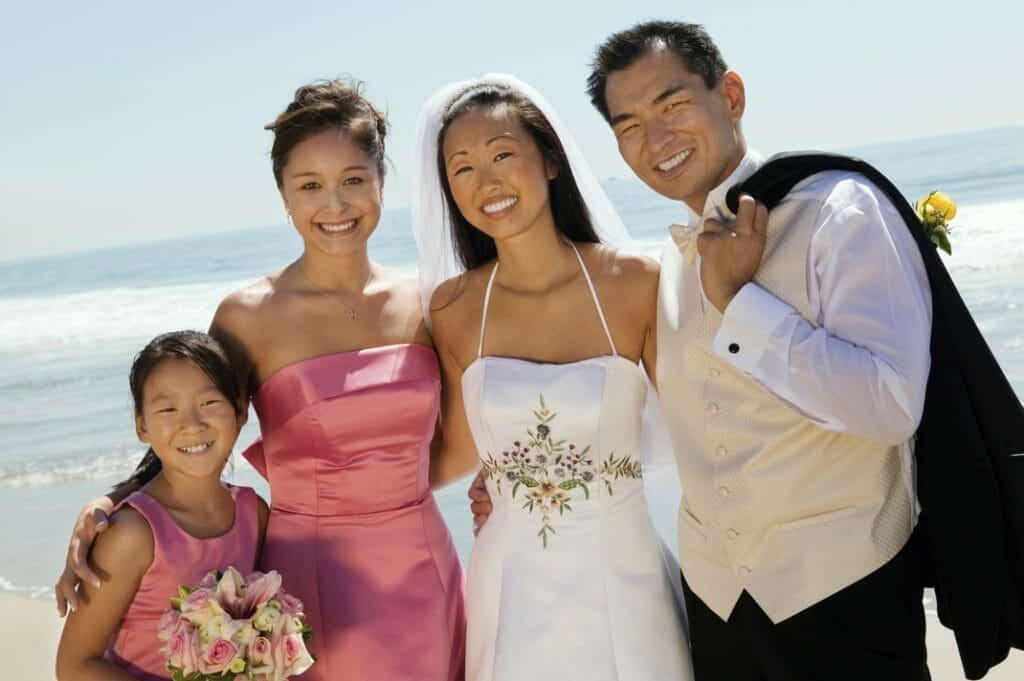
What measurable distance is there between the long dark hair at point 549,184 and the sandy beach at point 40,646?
117 inches

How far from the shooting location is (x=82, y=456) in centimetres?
1120

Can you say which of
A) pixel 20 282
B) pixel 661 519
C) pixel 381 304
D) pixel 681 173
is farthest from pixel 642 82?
pixel 20 282

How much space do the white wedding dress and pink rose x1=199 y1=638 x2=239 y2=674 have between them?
95cm

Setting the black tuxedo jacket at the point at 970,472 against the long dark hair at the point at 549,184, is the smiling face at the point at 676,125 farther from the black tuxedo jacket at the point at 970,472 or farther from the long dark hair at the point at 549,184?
the long dark hair at the point at 549,184

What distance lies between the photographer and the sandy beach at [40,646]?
5.46 meters

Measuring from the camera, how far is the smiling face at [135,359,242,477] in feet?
12.0

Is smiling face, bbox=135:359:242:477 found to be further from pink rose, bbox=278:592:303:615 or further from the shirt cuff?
the shirt cuff

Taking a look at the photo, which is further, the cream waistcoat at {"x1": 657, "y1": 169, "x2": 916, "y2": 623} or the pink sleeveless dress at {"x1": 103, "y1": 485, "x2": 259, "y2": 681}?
the pink sleeveless dress at {"x1": 103, "y1": 485, "x2": 259, "y2": 681}

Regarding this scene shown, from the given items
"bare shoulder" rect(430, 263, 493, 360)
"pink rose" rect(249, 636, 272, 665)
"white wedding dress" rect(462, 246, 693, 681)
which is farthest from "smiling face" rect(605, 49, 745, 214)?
"pink rose" rect(249, 636, 272, 665)

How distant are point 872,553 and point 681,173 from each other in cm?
117

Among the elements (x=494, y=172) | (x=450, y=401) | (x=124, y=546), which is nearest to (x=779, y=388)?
(x=494, y=172)

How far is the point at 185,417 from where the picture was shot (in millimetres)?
3678

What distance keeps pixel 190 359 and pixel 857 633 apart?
7.20ft

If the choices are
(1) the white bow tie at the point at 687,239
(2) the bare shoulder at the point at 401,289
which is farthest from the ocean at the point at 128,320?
(1) the white bow tie at the point at 687,239
